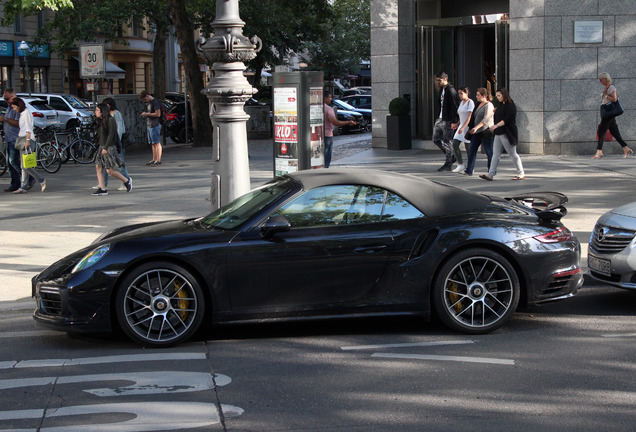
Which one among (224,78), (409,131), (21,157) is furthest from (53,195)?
(409,131)

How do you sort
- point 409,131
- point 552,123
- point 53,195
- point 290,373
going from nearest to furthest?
point 290,373, point 53,195, point 552,123, point 409,131

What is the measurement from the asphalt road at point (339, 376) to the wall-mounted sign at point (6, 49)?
129 ft

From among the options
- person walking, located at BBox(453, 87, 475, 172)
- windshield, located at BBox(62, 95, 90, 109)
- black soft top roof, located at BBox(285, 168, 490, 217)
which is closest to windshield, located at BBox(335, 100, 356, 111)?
windshield, located at BBox(62, 95, 90, 109)

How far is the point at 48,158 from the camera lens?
20734 mm

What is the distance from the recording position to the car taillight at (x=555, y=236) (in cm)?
694

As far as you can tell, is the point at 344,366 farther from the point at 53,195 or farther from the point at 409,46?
the point at 409,46

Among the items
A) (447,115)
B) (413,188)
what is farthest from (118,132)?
(413,188)

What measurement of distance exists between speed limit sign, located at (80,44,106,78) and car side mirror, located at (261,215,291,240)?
1946 centimetres

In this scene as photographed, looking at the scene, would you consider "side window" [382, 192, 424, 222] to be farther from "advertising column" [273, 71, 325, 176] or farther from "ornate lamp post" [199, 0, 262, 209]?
"advertising column" [273, 71, 325, 176]

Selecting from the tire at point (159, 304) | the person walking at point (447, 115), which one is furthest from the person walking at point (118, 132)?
the tire at point (159, 304)

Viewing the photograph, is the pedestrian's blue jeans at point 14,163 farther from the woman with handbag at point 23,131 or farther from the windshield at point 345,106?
the windshield at point 345,106

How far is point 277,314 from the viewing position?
6.67 m

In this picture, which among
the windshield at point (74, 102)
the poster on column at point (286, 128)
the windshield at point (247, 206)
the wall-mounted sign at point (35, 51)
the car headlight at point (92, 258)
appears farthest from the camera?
the wall-mounted sign at point (35, 51)

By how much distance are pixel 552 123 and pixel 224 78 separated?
1194 centimetres
